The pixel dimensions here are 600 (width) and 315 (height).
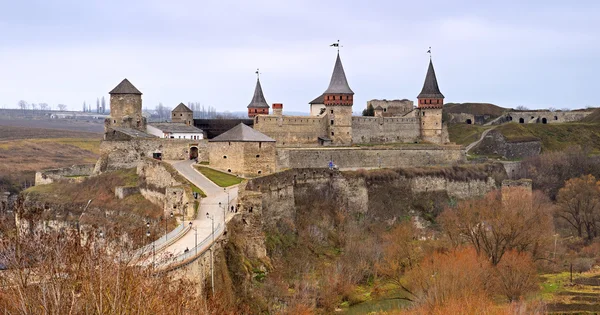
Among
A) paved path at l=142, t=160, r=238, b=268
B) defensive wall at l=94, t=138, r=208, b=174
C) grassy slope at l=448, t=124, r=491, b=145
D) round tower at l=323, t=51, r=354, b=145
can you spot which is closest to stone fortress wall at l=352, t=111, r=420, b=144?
round tower at l=323, t=51, r=354, b=145

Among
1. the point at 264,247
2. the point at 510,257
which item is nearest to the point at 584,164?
the point at 510,257

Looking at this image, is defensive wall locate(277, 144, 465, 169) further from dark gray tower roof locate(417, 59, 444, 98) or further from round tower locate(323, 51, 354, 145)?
dark gray tower roof locate(417, 59, 444, 98)

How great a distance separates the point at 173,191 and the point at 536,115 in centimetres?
6675

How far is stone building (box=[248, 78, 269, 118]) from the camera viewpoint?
211 feet

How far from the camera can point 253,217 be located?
36.6m

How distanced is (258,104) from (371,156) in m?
10.6

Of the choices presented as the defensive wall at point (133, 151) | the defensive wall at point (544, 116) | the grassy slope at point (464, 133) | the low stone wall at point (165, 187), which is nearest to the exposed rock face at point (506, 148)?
the grassy slope at point (464, 133)

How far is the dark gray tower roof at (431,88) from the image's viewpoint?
215 ft

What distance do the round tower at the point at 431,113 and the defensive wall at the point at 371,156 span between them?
257 cm

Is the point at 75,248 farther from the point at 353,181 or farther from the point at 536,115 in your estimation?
the point at 536,115

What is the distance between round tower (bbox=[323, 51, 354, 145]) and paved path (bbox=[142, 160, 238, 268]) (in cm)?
1416

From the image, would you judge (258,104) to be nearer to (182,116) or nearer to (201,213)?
(182,116)

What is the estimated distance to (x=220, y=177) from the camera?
4444 cm

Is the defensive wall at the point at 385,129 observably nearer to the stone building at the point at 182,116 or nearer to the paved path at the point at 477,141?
the paved path at the point at 477,141
